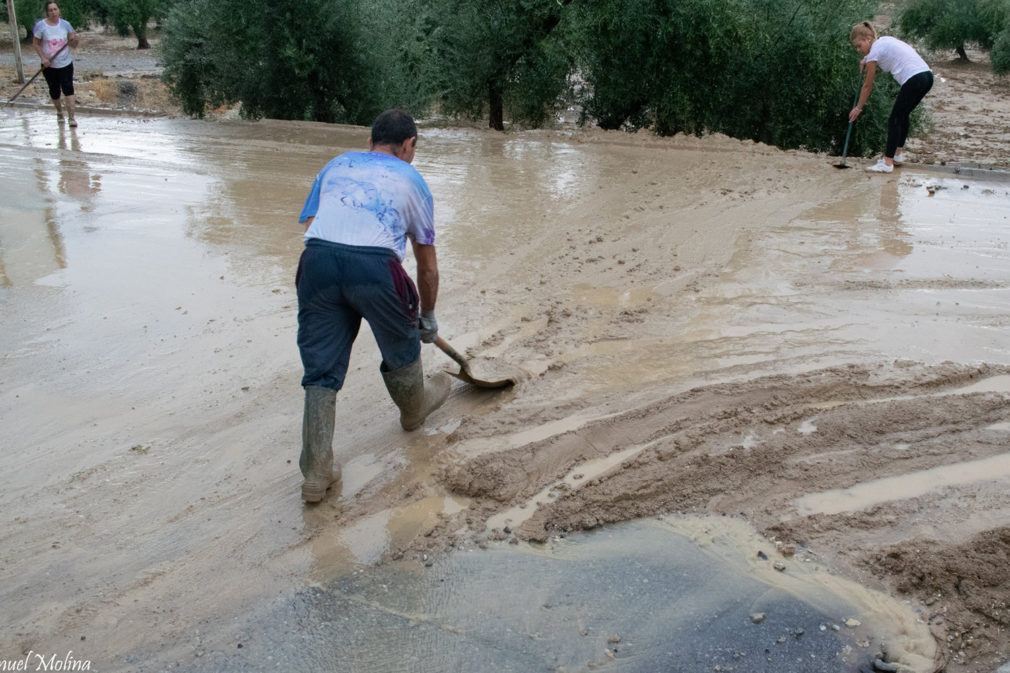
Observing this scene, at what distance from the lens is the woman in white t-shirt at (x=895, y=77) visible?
944 centimetres

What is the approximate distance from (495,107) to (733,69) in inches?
149

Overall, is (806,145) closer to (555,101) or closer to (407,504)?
(555,101)

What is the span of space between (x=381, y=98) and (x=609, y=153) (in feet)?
17.4

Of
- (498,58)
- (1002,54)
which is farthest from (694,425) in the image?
(1002,54)

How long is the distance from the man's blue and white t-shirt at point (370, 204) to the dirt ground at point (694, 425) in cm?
103

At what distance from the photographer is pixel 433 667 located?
108 inches

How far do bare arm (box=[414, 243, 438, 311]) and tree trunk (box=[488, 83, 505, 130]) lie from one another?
10.9 metres

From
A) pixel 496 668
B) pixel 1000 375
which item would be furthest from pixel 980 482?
pixel 496 668

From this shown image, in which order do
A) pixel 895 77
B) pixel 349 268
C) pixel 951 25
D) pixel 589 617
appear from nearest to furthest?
pixel 589 617
pixel 349 268
pixel 895 77
pixel 951 25

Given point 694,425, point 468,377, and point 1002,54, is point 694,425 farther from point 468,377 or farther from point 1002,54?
point 1002,54

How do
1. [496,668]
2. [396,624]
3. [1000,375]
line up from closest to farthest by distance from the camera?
[496,668] < [396,624] < [1000,375]

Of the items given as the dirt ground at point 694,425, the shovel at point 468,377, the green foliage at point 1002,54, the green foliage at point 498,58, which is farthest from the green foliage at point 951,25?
the shovel at point 468,377

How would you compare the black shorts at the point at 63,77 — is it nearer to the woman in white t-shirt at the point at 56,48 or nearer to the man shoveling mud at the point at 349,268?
the woman in white t-shirt at the point at 56,48

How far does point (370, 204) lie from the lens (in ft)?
11.8
